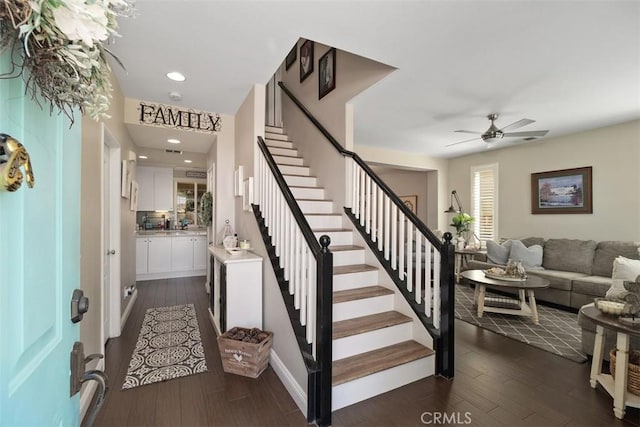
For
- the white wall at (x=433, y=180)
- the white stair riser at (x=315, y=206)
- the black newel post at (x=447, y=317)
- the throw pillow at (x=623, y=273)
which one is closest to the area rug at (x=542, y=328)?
the throw pillow at (x=623, y=273)

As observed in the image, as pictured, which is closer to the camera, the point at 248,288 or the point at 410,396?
the point at 410,396

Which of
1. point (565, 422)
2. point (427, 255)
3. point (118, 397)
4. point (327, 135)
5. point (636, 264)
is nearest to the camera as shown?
point (565, 422)

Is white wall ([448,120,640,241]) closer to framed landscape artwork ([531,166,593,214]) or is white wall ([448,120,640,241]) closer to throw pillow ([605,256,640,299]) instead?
framed landscape artwork ([531,166,593,214])

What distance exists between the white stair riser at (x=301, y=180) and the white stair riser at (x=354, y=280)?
1.69 m

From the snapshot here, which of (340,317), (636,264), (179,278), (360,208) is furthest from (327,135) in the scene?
(179,278)

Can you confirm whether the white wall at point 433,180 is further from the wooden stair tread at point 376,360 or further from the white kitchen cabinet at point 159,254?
the white kitchen cabinet at point 159,254

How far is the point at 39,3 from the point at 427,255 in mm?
2614

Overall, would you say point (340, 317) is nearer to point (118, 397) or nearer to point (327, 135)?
point (118, 397)

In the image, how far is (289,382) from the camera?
2.20 m

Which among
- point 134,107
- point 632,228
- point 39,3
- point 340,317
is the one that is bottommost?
point 340,317

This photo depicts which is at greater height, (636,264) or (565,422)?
(636,264)

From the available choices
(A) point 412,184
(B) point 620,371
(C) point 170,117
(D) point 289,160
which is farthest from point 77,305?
(A) point 412,184

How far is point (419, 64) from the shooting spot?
271 centimetres

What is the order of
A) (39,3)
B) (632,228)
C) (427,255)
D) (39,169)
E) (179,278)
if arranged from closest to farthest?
1. (39,3)
2. (39,169)
3. (427,255)
4. (632,228)
5. (179,278)
